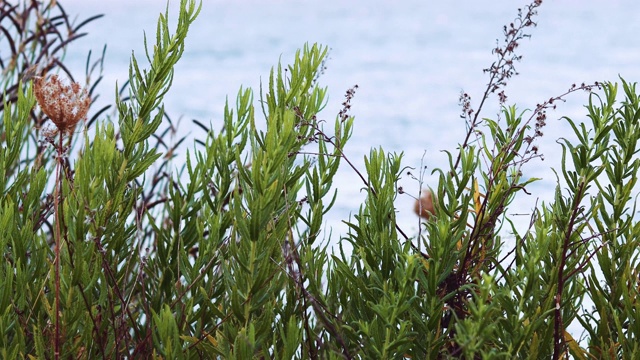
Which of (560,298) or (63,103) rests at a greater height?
(63,103)

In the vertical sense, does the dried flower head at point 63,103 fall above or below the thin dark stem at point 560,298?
above

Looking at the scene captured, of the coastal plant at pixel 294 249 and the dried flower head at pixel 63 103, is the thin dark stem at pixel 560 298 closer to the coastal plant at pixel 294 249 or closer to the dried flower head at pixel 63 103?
the coastal plant at pixel 294 249

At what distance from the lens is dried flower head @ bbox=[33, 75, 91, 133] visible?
2613 mm

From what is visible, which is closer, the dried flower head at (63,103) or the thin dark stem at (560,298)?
the thin dark stem at (560,298)

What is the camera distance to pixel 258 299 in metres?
2.39

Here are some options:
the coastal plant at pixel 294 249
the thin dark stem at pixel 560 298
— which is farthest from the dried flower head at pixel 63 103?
the thin dark stem at pixel 560 298

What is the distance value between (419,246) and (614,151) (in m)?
0.79

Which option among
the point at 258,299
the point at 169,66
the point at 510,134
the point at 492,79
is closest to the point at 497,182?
the point at 510,134

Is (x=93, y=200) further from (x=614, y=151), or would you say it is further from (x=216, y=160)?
(x=614, y=151)

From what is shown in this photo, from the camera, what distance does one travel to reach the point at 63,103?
8.61 feet

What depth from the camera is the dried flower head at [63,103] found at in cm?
261

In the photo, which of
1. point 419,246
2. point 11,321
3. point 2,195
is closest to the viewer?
point 419,246

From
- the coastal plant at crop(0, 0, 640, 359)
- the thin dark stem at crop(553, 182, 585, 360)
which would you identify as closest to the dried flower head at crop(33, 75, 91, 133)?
the coastal plant at crop(0, 0, 640, 359)

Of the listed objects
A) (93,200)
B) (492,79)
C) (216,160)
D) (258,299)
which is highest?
(492,79)
